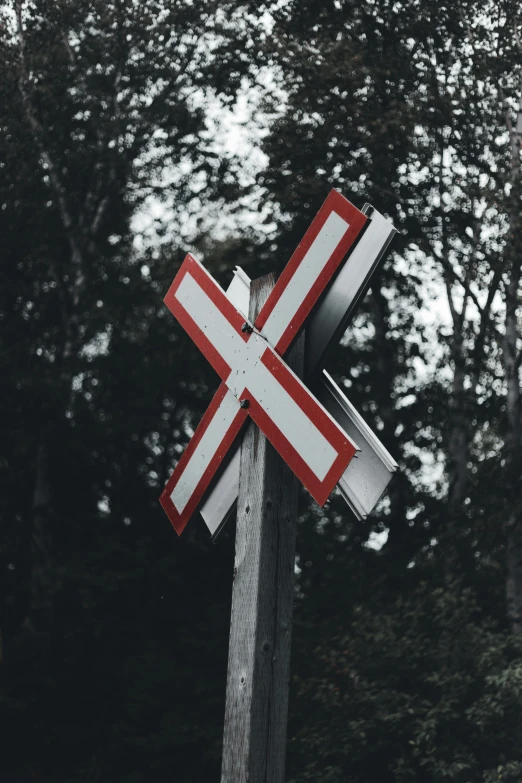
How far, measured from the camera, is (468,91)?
35.9 feet

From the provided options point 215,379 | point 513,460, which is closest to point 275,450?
point 513,460

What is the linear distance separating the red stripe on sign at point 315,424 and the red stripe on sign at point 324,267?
8cm

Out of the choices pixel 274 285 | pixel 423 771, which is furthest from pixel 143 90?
pixel 274 285

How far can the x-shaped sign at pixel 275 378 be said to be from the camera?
7.16ft

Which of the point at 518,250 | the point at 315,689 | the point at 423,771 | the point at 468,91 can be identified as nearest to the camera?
the point at 423,771

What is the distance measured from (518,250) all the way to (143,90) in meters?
5.92

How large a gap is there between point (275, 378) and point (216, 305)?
40 cm

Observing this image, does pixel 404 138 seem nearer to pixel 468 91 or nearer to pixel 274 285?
pixel 468 91

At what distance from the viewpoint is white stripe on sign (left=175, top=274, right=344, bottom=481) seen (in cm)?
218

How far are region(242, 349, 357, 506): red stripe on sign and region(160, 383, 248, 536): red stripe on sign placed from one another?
0.30 ft

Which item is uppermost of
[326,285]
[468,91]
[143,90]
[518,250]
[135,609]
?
[143,90]

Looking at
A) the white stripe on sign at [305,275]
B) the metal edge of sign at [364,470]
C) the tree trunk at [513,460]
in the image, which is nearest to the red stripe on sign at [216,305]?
the white stripe on sign at [305,275]

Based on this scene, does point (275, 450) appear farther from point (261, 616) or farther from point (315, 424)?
point (261, 616)

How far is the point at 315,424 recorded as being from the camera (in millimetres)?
2197
